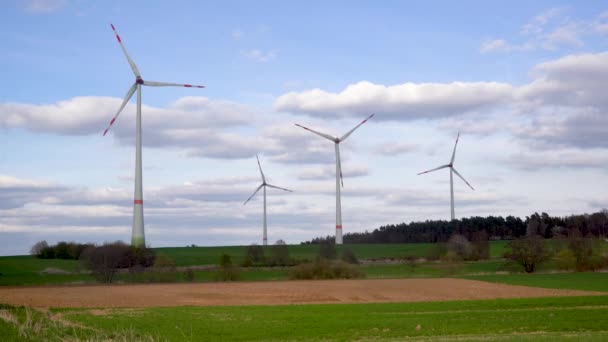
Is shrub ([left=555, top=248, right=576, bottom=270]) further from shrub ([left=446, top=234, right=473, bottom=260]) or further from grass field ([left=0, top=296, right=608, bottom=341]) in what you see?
grass field ([left=0, top=296, right=608, bottom=341])

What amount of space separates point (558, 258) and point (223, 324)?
56654mm

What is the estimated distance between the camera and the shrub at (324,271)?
73.3m

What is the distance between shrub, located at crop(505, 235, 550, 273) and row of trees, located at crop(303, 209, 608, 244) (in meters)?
65.8

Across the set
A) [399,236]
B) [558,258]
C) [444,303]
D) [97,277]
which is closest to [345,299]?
[444,303]

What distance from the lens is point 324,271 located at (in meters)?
73.9

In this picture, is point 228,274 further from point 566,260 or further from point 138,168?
point 566,260

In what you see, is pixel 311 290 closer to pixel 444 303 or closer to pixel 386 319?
pixel 444 303

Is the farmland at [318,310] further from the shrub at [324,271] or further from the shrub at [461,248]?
the shrub at [461,248]

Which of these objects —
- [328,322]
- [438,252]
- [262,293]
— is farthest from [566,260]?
[328,322]

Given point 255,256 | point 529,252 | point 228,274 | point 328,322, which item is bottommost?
point 328,322

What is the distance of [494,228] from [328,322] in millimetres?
129367

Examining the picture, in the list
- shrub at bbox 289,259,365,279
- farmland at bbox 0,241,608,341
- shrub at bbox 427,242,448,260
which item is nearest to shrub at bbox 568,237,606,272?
farmland at bbox 0,241,608,341

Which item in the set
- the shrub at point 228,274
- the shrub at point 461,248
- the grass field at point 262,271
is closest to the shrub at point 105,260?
the grass field at point 262,271

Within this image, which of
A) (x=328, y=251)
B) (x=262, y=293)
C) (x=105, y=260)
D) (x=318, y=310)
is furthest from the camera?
(x=328, y=251)
